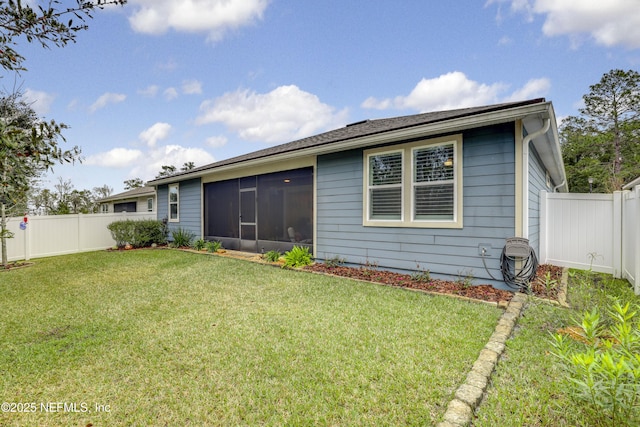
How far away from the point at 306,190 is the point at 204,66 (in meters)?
7.14

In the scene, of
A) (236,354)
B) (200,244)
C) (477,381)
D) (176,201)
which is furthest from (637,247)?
(176,201)

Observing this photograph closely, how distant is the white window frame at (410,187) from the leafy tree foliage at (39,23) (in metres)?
4.62

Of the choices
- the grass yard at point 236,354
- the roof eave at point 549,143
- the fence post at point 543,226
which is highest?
the roof eave at point 549,143

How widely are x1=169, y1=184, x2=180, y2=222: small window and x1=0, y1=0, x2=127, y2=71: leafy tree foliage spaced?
1026 cm

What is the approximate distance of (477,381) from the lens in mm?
2113

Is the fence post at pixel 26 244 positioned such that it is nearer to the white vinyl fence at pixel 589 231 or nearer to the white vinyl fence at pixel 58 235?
the white vinyl fence at pixel 58 235

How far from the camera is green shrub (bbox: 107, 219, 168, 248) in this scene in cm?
1100

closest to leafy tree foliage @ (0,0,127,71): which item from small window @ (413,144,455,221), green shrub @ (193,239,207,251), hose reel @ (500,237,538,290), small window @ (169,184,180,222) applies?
small window @ (413,144,455,221)

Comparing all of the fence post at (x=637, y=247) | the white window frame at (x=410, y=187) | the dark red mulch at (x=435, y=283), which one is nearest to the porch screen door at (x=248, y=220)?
the dark red mulch at (x=435, y=283)

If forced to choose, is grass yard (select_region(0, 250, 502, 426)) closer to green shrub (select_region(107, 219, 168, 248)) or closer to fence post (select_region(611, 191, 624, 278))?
fence post (select_region(611, 191, 624, 278))

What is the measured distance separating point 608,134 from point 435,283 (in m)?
23.5

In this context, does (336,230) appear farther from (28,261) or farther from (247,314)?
(28,261)

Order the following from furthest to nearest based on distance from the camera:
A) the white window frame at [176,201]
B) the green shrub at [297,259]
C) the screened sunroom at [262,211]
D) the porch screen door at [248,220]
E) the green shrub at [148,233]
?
1. the white window frame at [176,201]
2. the green shrub at [148,233]
3. the porch screen door at [248,220]
4. the screened sunroom at [262,211]
5. the green shrub at [297,259]

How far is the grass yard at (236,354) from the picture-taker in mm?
1951
